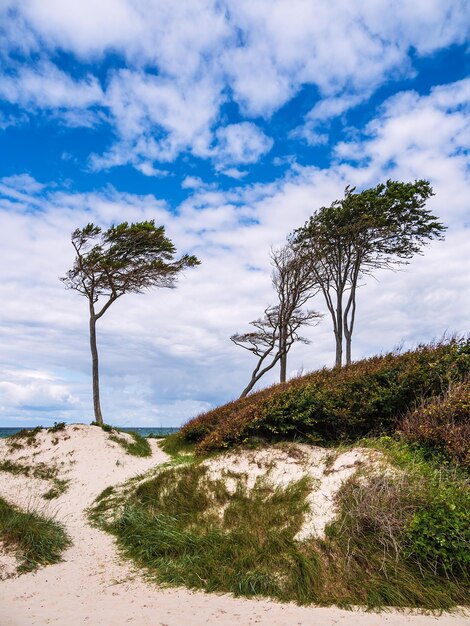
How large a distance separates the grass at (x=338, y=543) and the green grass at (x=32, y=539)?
1147 mm

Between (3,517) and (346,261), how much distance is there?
1881cm

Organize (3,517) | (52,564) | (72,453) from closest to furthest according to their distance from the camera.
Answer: (52,564), (3,517), (72,453)

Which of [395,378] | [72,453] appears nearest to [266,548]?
[395,378]

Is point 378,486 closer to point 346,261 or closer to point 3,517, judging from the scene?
point 3,517

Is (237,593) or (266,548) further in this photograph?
(266,548)

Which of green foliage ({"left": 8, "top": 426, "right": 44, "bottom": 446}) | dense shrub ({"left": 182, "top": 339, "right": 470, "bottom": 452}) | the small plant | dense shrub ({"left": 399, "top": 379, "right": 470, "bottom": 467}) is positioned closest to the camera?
dense shrub ({"left": 399, "top": 379, "right": 470, "bottom": 467})

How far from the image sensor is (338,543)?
6.34 metres

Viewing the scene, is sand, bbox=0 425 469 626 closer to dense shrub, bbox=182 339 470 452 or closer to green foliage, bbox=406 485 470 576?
green foliage, bbox=406 485 470 576

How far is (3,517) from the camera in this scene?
8.42 m

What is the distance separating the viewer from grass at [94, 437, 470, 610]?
562cm

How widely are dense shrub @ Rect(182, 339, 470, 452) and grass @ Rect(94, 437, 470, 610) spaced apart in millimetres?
1527

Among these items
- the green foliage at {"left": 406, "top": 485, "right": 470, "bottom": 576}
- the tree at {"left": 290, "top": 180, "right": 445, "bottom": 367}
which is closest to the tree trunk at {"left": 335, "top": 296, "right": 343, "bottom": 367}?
the tree at {"left": 290, "top": 180, "right": 445, "bottom": 367}

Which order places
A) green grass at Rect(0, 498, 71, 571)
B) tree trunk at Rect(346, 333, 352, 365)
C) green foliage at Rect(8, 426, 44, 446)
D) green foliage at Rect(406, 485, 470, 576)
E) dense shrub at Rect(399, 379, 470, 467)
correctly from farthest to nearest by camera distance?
1. tree trunk at Rect(346, 333, 352, 365)
2. green foliage at Rect(8, 426, 44, 446)
3. dense shrub at Rect(399, 379, 470, 467)
4. green grass at Rect(0, 498, 71, 571)
5. green foliage at Rect(406, 485, 470, 576)

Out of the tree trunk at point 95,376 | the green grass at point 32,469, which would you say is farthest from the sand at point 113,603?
the tree trunk at point 95,376
